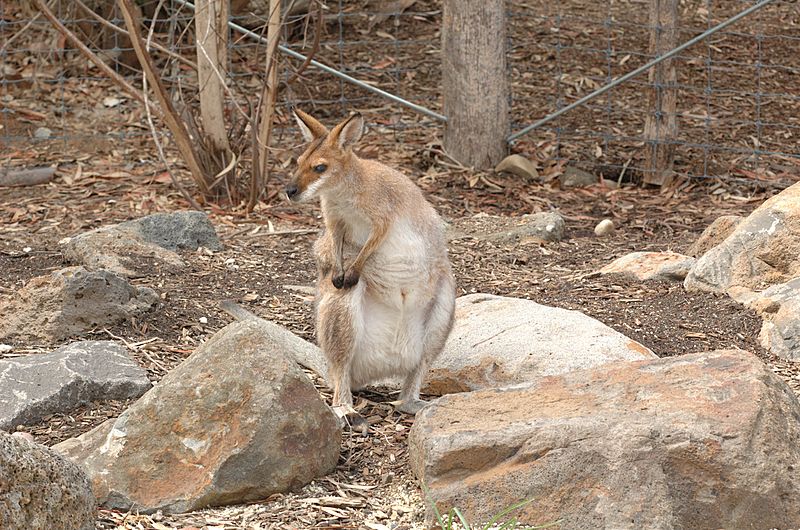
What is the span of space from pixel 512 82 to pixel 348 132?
589 cm

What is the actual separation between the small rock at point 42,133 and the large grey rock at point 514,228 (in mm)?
4102

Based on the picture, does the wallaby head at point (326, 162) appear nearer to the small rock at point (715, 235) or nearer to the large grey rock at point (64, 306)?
the large grey rock at point (64, 306)

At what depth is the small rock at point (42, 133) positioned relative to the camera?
399 inches

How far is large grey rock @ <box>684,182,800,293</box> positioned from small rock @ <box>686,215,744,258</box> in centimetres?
64

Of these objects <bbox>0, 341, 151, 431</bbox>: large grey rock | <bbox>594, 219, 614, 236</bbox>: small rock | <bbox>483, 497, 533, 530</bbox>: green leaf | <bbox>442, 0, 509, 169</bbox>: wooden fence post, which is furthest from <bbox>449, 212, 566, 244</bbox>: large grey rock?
<bbox>483, 497, 533, 530</bbox>: green leaf

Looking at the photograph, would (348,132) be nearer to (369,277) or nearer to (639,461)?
(369,277)

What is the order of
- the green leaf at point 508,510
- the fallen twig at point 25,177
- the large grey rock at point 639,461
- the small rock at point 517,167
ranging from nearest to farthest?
1. the green leaf at point 508,510
2. the large grey rock at point 639,461
3. the fallen twig at point 25,177
4. the small rock at point 517,167

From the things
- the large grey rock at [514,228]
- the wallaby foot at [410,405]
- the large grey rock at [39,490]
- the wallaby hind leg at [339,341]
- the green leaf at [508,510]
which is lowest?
the large grey rock at [514,228]

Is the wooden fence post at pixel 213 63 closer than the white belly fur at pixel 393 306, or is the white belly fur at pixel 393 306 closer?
the white belly fur at pixel 393 306

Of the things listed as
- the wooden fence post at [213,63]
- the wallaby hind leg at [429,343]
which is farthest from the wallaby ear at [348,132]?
the wooden fence post at [213,63]

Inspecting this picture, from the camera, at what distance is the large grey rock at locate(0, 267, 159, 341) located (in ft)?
18.3

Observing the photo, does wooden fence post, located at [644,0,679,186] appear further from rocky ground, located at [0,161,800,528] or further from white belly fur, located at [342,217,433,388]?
white belly fur, located at [342,217,433,388]

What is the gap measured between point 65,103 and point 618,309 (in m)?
6.36

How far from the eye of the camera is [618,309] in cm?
639
